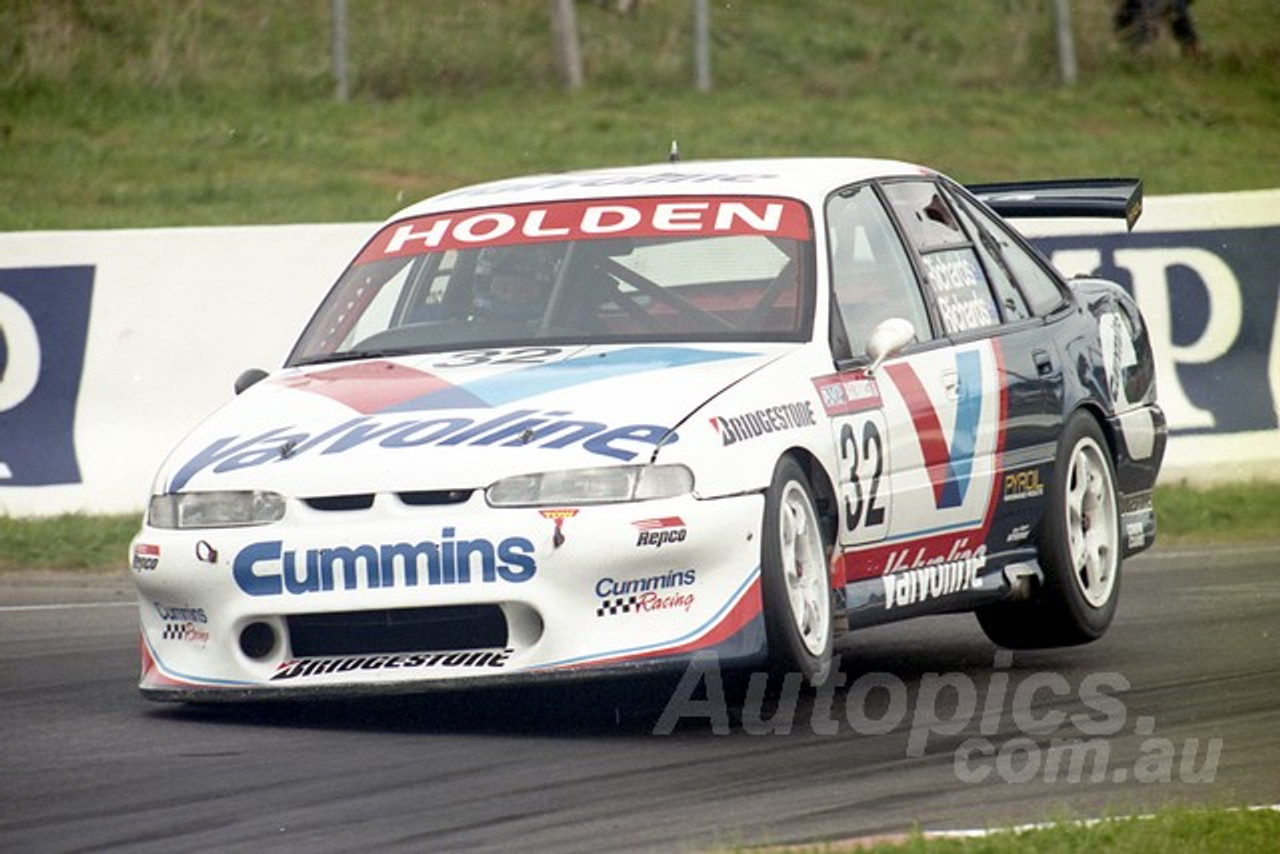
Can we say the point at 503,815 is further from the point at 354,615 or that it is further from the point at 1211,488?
the point at 1211,488

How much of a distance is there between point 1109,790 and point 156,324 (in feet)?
24.0

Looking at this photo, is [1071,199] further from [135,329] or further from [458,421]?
[135,329]

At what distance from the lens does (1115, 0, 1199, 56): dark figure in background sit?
23547 mm

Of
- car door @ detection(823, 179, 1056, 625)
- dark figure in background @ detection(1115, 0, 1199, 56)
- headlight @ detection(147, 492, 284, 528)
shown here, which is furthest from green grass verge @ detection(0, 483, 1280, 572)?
dark figure in background @ detection(1115, 0, 1199, 56)

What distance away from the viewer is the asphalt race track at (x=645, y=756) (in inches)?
232

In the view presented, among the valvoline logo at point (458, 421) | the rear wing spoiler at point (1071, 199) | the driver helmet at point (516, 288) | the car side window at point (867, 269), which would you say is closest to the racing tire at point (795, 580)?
the valvoline logo at point (458, 421)

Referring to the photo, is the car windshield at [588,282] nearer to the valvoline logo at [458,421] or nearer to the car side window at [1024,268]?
the valvoline logo at [458,421]

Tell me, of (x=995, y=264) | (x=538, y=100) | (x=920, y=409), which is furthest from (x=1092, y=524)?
(x=538, y=100)

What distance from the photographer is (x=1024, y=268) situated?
9.36 m

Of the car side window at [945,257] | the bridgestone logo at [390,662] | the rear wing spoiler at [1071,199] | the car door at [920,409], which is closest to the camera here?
the bridgestone logo at [390,662]

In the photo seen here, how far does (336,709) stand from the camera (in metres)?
7.57

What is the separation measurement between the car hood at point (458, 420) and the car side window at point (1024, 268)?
1732 mm

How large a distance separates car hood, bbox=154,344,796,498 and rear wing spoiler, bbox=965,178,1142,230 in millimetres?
2416

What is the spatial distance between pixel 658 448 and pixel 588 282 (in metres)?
1.38
